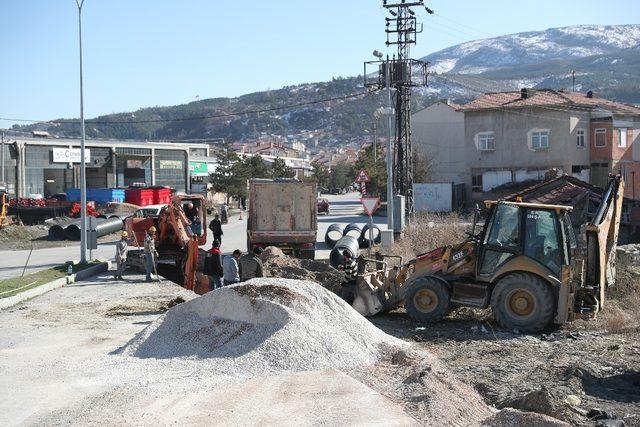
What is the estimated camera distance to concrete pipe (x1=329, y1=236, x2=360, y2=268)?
24656 millimetres

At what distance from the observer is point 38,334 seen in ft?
47.6

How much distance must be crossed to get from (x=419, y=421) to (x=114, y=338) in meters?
7.07

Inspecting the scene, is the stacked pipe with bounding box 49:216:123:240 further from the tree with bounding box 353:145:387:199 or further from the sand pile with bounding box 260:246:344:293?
the tree with bounding box 353:145:387:199

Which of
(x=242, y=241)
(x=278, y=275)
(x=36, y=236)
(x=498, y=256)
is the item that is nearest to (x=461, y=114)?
(x=242, y=241)

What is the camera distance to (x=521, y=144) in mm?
53156

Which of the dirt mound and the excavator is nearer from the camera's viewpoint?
the excavator

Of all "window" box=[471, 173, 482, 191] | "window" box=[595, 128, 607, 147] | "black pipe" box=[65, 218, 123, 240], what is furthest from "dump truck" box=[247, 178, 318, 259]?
"window" box=[595, 128, 607, 147]

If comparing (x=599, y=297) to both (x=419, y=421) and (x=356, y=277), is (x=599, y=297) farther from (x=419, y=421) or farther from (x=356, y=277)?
(x=419, y=421)

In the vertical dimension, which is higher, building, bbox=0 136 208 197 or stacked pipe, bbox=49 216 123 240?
building, bbox=0 136 208 197

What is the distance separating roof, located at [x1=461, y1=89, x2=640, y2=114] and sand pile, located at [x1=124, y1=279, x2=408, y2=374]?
4295 cm

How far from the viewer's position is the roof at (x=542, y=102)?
170ft

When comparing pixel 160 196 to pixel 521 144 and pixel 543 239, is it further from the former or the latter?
pixel 543 239

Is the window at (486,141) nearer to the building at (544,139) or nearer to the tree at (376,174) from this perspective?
the building at (544,139)

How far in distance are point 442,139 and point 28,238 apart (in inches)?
1297
